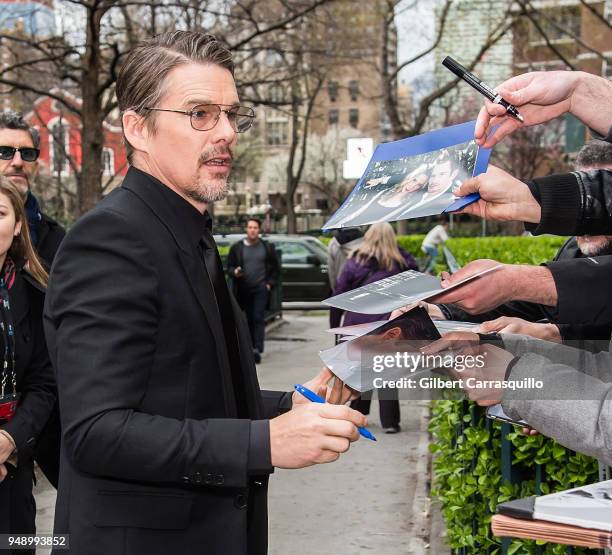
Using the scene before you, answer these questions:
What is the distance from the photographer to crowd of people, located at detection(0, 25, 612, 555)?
176cm

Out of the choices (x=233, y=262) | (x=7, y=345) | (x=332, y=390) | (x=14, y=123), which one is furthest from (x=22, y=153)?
(x=233, y=262)

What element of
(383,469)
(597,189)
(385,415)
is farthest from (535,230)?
(385,415)

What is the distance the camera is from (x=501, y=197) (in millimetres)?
1813

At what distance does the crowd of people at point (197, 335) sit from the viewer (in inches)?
69.2

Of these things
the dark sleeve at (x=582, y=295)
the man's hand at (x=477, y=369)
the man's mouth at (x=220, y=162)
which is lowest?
the man's hand at (x=477, y=369)

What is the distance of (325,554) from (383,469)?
1.93 metres

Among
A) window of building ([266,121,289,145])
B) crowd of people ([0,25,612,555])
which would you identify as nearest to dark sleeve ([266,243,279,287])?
crowd of people ([0,25,612,555])

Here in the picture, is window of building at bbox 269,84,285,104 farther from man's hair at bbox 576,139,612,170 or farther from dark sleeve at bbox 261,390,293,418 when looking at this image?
dark sleeve at bbox 261,390,293,418

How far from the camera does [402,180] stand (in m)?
1.91

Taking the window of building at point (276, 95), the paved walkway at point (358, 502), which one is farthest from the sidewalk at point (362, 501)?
the window of building at point (276, 95)

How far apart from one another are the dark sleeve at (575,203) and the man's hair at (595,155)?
69 cm

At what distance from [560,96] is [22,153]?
323 centimetres

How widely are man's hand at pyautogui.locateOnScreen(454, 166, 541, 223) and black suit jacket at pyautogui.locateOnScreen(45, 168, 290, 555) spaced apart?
0.66 metres

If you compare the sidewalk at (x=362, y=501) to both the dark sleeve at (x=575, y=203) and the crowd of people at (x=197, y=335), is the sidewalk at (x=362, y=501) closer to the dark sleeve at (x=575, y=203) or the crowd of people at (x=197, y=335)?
the crowd of people at (x=197, y=335)
